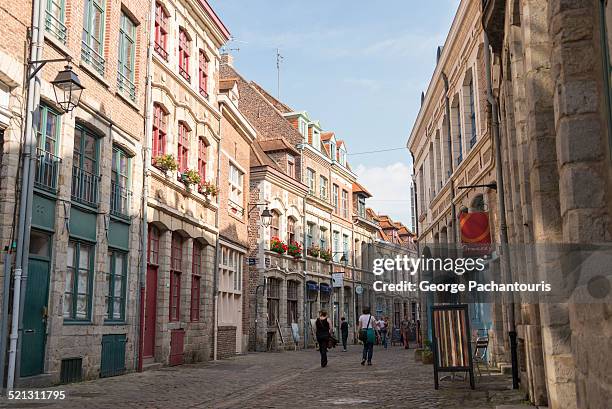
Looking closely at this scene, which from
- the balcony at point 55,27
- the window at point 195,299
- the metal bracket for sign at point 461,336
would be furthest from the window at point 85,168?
the metal bracket for sign at point 461,336

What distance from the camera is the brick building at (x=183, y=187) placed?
17.4 m

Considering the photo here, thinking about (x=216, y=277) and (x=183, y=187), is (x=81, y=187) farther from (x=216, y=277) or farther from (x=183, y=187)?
(x=216, y=277)

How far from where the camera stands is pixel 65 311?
42.1ft

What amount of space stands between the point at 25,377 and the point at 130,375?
376 centimetres

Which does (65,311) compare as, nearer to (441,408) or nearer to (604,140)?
(441,408)

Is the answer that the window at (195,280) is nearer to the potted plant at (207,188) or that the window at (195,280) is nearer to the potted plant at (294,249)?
the potted plant at (207,188)

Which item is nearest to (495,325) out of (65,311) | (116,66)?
(65,311)

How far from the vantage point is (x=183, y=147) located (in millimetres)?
19484

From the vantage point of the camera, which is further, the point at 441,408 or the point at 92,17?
the point at 92,17

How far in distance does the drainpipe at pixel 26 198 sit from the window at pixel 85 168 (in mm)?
1930

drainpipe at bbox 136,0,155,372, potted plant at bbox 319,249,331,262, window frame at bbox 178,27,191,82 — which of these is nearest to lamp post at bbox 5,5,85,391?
drainpipe at bbox 136,0,155,372

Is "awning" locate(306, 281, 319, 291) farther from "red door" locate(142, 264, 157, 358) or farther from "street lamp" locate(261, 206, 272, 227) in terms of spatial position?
"red door" locate(142, 264, 157, 358)

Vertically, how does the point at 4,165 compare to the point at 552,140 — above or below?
above

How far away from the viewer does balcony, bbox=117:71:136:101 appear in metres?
15.5
